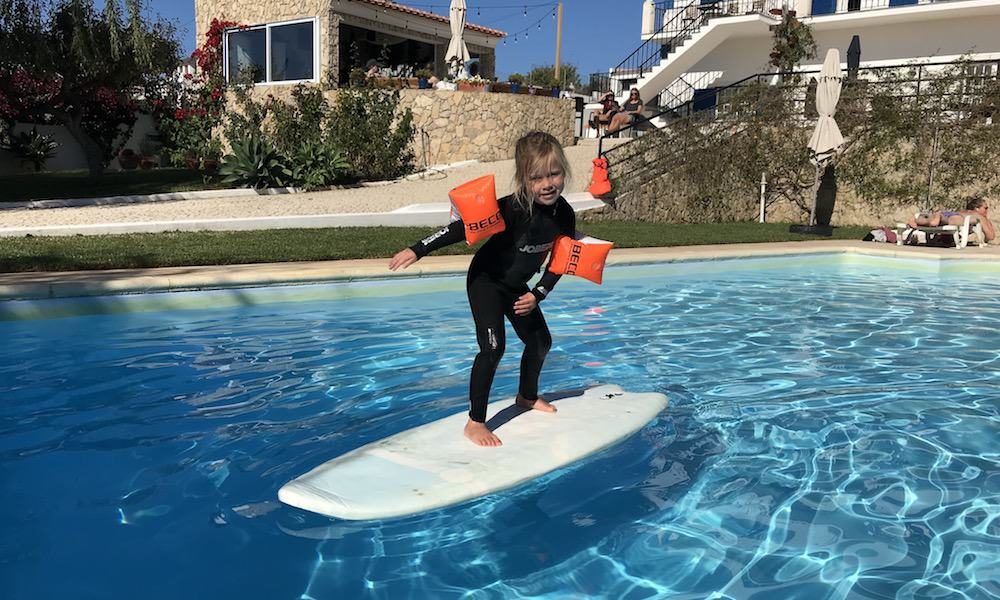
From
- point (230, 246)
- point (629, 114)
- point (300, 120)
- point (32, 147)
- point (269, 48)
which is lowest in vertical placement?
point (230, 246)

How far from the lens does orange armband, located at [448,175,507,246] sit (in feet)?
11.9

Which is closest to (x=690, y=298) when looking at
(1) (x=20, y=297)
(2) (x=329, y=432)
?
(2) (x=329, y=432)

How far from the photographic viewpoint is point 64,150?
70.3 feet

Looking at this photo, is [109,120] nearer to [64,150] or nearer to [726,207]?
[64,150]

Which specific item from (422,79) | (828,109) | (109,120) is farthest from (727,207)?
(109,120)

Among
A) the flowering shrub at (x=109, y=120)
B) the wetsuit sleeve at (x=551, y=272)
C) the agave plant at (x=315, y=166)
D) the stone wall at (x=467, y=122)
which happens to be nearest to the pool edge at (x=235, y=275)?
the wetsuit sleeve at (x=551, y=272)

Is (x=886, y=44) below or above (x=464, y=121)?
above

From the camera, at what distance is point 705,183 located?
652 inches

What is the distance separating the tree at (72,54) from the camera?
14180mm

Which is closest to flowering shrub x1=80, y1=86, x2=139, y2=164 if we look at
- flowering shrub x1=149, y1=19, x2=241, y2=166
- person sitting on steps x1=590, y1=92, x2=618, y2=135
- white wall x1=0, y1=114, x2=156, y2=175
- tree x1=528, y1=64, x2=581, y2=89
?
white wall x1=0, y1=114, x2=156, y2=175

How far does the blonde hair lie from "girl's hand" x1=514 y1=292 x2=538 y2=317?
0.47 meters

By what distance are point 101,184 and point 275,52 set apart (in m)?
6.59

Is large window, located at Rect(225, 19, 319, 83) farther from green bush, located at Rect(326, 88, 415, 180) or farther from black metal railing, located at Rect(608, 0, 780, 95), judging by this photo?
black metal railing, located at Rect(608, 0, 780, 95)

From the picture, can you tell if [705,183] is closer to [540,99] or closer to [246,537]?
[540,99]
